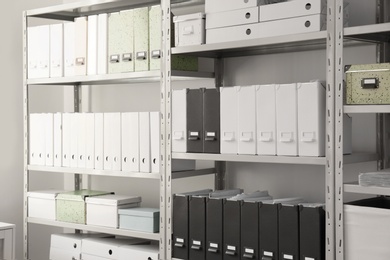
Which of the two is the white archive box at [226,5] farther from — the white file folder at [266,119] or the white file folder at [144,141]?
the white file folder at [144,141]

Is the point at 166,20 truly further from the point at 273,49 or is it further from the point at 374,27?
the point at 374,27

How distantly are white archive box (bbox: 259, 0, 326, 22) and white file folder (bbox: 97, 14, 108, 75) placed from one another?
Answer: 998 millimetres

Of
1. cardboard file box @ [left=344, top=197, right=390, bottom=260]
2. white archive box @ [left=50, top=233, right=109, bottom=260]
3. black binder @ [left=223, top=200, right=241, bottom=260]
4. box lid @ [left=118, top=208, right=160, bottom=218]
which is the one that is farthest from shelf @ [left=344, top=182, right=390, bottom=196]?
white archive box @ [left=50, top=233, right=109, bottom=260]

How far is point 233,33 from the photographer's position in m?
2.92

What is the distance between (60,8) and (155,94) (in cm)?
72

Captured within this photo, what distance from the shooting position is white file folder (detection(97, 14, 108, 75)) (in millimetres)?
3482

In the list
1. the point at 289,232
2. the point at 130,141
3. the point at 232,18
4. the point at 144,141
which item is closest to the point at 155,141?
the point at 144,141

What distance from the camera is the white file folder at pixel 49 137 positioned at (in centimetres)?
378

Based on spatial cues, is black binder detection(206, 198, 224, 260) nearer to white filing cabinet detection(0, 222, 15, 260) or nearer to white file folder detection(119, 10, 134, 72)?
white file folder detection(119, 10, 134, 72)

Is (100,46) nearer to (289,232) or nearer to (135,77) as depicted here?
(135,77)

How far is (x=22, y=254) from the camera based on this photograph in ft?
13.6

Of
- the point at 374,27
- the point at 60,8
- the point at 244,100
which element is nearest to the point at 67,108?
the point at 60,8

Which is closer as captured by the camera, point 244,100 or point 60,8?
point 244,100

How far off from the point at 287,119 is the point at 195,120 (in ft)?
1.63
